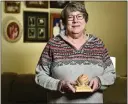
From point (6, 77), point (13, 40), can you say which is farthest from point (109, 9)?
point (6, 77)

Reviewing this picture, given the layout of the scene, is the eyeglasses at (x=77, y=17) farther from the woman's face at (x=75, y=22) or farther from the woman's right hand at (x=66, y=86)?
the woman's right hand at (x=66, y=86)

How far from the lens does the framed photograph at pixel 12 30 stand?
278 centimetres

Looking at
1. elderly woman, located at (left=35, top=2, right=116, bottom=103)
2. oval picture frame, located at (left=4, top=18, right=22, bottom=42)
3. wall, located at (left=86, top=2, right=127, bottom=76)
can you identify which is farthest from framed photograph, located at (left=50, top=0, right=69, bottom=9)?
elderly woman, located at (left=35, top=2, right=116, bottom=103)

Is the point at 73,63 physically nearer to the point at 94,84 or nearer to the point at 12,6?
the point at 94,84

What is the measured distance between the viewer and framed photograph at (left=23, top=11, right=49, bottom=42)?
2.83 metres

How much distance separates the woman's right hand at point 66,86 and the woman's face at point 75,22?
200mm

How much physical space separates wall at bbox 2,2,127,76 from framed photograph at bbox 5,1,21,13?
0.04 metres

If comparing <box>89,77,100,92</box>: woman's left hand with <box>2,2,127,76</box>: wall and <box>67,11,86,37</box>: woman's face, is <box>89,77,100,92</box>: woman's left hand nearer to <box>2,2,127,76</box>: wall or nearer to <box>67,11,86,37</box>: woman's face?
<box>67,11,86,37</box>: woman's face

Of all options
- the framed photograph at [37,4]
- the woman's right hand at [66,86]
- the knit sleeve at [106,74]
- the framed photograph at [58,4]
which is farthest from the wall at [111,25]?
the woman's right hand at [66,86]

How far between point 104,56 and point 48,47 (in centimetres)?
23

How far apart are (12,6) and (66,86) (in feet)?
5.91

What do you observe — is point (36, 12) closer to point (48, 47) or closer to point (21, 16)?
point (21, 16)

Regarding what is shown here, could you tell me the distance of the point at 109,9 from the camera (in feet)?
10.1

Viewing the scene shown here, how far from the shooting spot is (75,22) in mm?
1177
